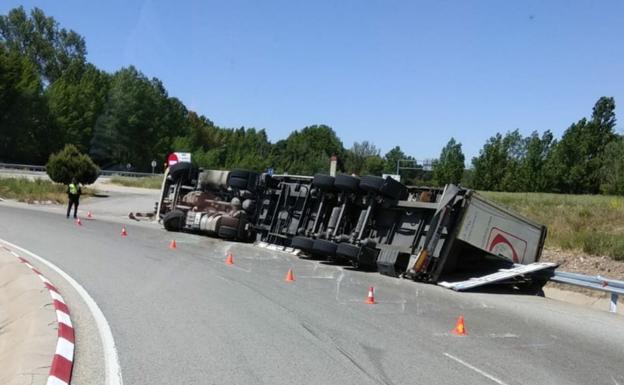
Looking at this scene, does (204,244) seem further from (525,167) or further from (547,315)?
(525,167)

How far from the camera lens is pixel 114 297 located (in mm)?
9453

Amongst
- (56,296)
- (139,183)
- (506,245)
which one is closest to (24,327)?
(56,296)

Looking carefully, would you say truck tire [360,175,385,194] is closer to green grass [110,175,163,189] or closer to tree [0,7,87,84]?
green grass [110,175,163,189]

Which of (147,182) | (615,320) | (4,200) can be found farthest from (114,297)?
(147,182)

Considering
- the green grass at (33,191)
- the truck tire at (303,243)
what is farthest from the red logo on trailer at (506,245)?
the green grass at (33,191)

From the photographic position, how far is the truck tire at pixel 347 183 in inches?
634

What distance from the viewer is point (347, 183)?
16203 millimetres

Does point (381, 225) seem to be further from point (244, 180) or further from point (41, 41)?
point (41, 41)

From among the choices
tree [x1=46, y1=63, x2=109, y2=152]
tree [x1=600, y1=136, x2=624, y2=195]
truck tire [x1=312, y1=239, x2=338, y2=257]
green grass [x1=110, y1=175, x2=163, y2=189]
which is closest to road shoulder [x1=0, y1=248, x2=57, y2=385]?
truck tire [x1=312, y1=239, x2=338, y2=257]

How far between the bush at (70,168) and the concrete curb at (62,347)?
31.6m

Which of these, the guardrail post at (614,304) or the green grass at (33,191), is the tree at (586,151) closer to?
the green grass at (33,191)

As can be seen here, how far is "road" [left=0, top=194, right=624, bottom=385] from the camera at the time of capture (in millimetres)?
6093

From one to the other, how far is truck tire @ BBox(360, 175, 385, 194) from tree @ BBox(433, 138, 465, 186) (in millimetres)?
86249

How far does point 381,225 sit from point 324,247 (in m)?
1.54
